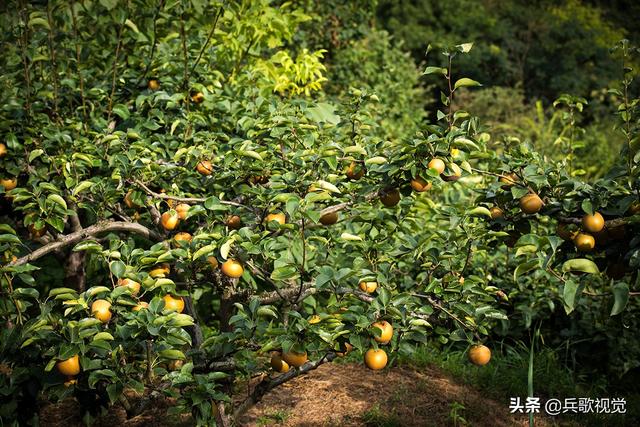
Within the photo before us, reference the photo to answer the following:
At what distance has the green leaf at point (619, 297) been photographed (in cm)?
145

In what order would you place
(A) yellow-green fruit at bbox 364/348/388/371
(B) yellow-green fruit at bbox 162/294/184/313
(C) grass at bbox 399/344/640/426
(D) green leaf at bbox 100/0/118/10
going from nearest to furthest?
(A) yellow-green fruit at bbox 364/348/388/371
(B) yellow-green fruit at bbox 162/294/184/313
(D) green leaf at bbox 100/0/118/10
(C) grass at bbox 399/344/640/426

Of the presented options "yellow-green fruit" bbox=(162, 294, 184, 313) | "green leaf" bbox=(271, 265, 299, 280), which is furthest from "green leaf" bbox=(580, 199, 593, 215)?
"yellow-green fruit" bbox=(162, 294, 184, 313)

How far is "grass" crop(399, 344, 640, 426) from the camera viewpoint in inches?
106

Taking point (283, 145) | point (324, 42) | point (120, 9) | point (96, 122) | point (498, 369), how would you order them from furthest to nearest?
point (324, 42) < point (498, 369) < point (96, 122) < point (120, 9) < point (283, 145)

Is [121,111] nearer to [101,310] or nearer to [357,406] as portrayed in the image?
[101,310]

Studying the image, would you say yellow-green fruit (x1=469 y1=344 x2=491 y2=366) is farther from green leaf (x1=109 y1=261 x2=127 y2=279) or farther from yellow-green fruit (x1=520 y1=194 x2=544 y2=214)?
green leaf (x1=109 y1=261 x2=127 y2=279)

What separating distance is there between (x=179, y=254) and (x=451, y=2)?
435 inches

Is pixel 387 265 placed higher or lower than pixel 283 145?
lower

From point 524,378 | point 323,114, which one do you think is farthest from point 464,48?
point 524,378

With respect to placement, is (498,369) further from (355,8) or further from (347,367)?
(355,8)

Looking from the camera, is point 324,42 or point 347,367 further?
point 324,42

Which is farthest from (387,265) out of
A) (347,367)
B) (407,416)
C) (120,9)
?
(120,9)

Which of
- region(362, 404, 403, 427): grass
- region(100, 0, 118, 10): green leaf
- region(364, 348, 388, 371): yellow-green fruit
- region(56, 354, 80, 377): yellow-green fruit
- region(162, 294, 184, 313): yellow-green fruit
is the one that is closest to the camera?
region(56, 354, 80, 377): yellow-green fruit

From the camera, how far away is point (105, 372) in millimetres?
1571
